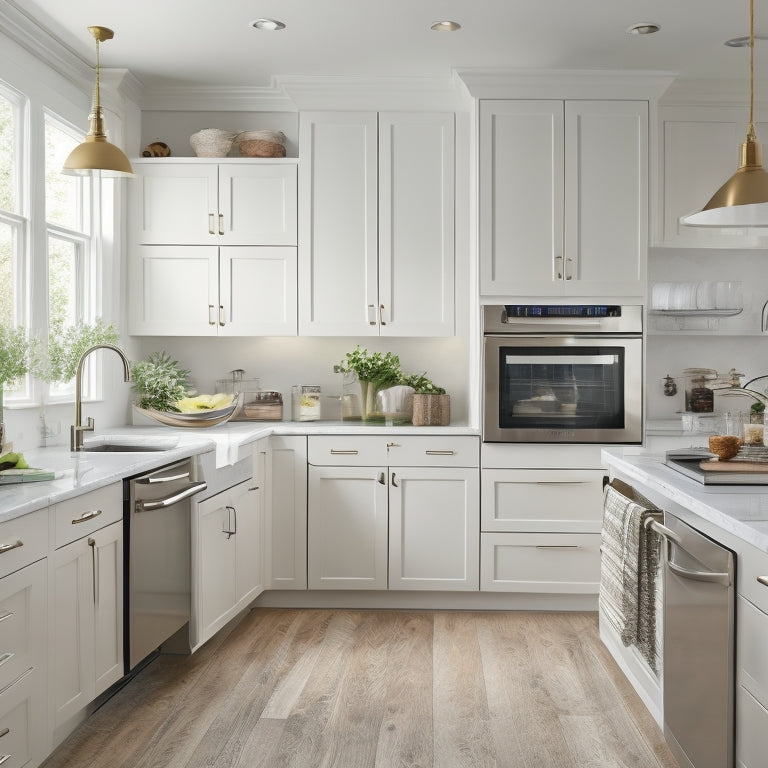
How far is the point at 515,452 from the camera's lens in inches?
156

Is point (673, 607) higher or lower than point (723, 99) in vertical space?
lower

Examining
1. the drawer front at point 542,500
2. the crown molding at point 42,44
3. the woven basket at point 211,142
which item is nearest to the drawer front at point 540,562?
the drawer front at point 542,500

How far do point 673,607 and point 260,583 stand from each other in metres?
2.24

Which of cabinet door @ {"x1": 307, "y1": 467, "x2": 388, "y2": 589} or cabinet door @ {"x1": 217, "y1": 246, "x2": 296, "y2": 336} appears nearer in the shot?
cabinet door @ {"x1": 307, "y1": 467, "x2": 388, "y2": 589}

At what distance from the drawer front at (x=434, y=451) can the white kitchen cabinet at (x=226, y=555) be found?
691mm

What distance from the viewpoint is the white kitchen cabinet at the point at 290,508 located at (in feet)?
13.2

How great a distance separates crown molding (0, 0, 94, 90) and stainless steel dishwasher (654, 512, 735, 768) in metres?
3.01

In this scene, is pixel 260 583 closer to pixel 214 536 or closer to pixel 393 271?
pixel 214 536

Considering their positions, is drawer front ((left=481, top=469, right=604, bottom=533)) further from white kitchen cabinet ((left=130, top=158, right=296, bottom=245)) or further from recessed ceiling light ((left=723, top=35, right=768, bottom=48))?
recessed ceiling light ((left=723, top=35, right=768, bottom=48))

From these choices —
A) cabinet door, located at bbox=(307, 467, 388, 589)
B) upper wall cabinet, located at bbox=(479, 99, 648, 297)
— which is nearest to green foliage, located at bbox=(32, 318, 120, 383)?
cabinet door, located at bbox=(307, 467, 388, 589)

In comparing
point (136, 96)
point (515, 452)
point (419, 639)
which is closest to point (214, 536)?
point (419, 639)

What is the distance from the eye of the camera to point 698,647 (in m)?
2.02

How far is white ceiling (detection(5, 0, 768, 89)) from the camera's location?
3281mm

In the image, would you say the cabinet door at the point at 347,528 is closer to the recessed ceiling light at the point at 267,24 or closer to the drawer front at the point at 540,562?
the drawer front at the point at 540,562
